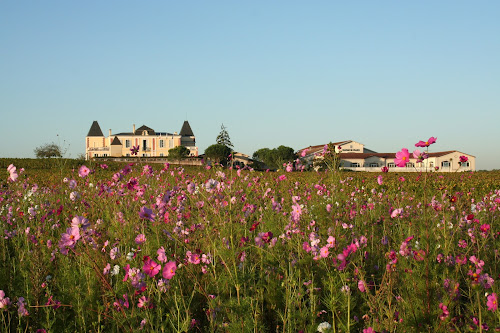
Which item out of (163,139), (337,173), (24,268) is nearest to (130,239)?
(24,268)

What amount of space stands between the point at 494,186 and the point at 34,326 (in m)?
11.3

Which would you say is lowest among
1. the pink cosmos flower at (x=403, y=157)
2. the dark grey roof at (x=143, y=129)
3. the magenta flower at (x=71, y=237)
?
the magenta flower at (x=71, y=237)

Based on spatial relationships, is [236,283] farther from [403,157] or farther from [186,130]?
[186,130]

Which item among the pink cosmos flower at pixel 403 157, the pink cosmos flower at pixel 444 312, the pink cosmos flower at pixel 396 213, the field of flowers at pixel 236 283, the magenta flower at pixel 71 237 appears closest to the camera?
the pink cosmos flower at pixel 444 312

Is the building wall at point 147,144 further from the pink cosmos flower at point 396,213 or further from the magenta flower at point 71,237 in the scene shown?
the magenta flower at point 71,237

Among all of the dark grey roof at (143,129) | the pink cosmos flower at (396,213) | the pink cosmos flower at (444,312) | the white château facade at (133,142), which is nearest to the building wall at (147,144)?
the white château facade at (133,142)

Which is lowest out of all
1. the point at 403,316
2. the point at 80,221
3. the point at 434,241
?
the point at 403,316

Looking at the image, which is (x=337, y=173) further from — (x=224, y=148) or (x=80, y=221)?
(x=224, y=148)

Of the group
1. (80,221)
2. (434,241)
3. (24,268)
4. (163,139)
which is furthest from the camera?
(163,139)

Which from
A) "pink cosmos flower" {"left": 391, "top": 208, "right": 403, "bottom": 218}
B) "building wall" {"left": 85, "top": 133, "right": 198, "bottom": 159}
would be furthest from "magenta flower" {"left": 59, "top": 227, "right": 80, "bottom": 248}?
"building wall" {"left": 85, "top": 133, "right": 198, "bottom": 159}

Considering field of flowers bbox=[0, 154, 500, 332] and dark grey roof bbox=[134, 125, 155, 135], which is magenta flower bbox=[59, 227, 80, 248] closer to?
field of flowers bbox=[0, 154, 500, 332]

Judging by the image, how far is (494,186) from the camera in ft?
35.6

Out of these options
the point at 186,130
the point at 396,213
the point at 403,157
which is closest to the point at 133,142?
the point at 186,130

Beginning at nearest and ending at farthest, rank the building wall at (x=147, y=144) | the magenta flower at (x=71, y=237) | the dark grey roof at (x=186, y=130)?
1. the magenta flower at (x=71, y=237)
2. the building wall at (x=147, y=144)
3. the dark grey roof at (x=186, y=130)
